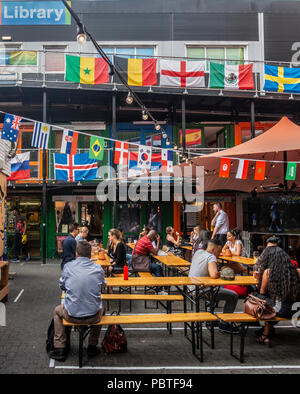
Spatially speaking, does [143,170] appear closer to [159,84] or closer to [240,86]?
[159,84]

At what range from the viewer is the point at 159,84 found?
16.3 meters

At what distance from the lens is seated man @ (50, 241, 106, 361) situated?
4941 millimetres

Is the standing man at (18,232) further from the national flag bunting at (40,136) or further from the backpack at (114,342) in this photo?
the backpack at (114,342)

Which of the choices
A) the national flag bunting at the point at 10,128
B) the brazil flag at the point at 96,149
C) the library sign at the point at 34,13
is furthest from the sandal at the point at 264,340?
the library sign at the point at 34,13

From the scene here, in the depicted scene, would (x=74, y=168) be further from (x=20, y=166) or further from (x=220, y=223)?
(x=220, y=223)

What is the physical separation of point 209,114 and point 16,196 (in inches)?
384

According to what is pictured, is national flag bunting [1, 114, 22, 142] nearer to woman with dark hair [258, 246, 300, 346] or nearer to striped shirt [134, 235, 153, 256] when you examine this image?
striped shirt [134, 235, 153, 256]

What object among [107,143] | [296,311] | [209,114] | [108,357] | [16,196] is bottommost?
[108,357]

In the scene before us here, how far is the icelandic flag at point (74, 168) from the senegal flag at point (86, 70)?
9.65 ft

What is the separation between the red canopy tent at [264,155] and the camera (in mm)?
9375

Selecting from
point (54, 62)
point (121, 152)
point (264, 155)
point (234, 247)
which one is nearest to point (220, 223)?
point (234, 247)

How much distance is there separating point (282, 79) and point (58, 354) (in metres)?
14.0

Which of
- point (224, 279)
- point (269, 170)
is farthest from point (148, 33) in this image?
point (224, 279)

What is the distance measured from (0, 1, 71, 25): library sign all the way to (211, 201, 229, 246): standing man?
1170 centimetres
